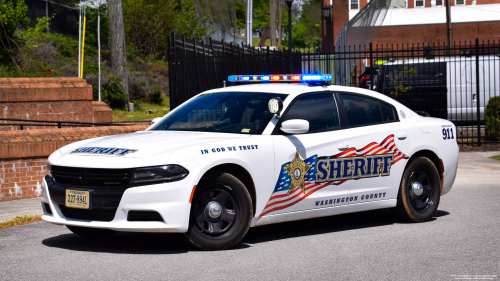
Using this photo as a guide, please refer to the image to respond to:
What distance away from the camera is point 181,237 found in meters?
5.59

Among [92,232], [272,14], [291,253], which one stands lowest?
[291,253]

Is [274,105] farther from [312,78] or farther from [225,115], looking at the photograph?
[312,78]

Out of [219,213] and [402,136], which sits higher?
[402,136]

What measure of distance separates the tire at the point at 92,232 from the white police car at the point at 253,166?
1cm

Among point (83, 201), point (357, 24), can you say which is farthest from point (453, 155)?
point (357, 24)

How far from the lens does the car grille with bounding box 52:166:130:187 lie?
5.26 meters

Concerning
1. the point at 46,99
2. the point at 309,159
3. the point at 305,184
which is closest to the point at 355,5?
the point at 46,99

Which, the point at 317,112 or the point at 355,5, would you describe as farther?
the point at 355,5

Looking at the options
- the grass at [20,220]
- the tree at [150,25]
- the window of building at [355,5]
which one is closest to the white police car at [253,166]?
the grass at [20,220]

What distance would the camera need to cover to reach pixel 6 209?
27.9ft

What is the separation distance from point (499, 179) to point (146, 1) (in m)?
23.1

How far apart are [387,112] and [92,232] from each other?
3618 millimetres

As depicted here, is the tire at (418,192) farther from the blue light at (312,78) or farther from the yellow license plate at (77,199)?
the yellow license plate at (77,199)

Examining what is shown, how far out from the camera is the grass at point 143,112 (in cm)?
2267
